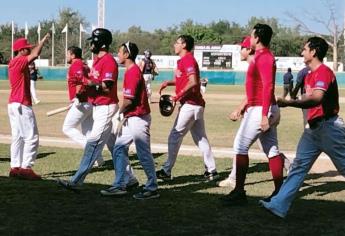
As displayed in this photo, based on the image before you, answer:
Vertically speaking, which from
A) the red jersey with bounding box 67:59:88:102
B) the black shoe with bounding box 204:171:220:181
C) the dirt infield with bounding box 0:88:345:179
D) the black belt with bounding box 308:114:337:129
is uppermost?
the red jersey with bounding box 67:59:88:102

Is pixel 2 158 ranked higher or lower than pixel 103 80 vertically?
lower

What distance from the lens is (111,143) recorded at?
912 centimetres

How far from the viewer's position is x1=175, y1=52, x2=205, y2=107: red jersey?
825 centimetres

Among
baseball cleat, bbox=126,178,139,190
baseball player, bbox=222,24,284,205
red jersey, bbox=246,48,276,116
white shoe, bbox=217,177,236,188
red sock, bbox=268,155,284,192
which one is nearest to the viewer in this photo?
red jersey, bbox=246,48,276,116

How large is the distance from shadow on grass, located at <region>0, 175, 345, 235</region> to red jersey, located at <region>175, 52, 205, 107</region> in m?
1.38

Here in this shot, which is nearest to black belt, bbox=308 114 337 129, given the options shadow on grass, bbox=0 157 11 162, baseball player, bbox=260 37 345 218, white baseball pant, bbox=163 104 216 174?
baseball player, bbox=260 37 345 218

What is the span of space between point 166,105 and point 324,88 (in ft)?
9.49

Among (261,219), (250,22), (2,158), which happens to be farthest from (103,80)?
(250,22)

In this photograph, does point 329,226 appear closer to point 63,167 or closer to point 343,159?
point 343,159

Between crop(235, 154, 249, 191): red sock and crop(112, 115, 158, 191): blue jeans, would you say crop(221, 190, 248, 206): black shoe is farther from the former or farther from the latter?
crop(112, 115, 158, 191): blue jeans

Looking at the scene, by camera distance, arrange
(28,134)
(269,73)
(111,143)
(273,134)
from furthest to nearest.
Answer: (111,143)
(28,134)
(273,134)
(269,73)

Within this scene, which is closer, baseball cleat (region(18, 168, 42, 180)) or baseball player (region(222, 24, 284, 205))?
baseball player (region(222, 24, 284, 205))

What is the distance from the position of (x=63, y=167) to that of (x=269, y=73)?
14.0 feet

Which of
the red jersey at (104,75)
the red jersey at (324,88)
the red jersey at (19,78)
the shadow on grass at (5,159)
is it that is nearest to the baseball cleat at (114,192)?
the red jersey at (104,75)
